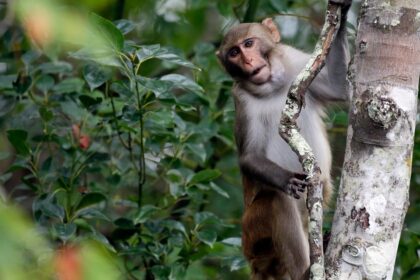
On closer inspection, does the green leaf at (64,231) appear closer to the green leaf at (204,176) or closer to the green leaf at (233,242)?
the green leaf at (204,176)

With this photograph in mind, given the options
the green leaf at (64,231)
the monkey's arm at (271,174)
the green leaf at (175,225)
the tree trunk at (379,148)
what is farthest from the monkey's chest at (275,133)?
the tree trunk at (379,148)

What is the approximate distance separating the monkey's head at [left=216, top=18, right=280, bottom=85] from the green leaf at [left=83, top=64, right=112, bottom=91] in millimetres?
790

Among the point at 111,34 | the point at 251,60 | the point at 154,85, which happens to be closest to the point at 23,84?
the point at 154,85

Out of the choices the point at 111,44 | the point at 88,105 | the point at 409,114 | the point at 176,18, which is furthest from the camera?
the point at 176,18

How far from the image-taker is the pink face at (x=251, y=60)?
5098 millimetres

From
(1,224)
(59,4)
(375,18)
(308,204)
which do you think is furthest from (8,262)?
(375,18)

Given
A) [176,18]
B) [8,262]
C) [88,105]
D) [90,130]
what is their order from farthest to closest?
[176,18] < [90,130] < [88,105] < [8,262]

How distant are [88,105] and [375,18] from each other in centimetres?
275

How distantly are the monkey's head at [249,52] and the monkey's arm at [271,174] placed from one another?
19.7 inches

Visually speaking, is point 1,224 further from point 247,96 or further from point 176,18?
point 176,18

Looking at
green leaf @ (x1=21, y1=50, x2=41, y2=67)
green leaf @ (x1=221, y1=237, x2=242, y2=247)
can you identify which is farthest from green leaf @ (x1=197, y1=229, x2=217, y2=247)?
green leaf @ (x1=21, y1=50, x2=41, y2=67)

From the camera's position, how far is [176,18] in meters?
7.57

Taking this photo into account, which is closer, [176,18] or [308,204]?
[308,204]

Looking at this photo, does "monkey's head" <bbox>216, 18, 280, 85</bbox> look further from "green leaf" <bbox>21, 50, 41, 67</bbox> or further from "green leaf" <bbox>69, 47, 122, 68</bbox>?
"green leaf" <bbox>21, 50, 41, 67</bbox>
